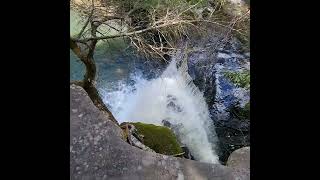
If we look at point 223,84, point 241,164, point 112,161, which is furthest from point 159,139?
point 223,84

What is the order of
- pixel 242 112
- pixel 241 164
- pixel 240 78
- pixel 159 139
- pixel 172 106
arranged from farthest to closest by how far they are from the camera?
pixel 172 106
pixel 240 78
pixel 242 112
pixel 159 139
pixel 241 164

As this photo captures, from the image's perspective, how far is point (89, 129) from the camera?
146 inches

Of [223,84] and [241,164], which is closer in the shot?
[241,164]

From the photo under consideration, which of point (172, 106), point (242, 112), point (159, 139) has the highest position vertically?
point (172, 106)

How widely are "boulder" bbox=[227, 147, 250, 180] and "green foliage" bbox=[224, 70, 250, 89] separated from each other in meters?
3.75

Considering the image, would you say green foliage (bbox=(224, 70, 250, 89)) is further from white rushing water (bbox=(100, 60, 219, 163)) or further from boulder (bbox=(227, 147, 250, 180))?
boulder (bbox=(227, 147, 250, 180))

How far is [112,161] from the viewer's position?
11.5ft

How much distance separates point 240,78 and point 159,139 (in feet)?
9.82

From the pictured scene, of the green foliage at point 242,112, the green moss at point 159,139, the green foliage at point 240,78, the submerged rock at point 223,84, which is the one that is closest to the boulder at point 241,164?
the green moss at point 159,139

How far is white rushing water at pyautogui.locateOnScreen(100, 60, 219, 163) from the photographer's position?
757cm

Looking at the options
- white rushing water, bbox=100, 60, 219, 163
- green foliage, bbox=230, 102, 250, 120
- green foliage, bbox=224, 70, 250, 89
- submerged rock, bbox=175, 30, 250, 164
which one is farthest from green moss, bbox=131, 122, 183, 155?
green foliage, bbox=224, 70, 250, 89

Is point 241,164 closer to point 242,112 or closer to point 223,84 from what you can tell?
point 242,112
